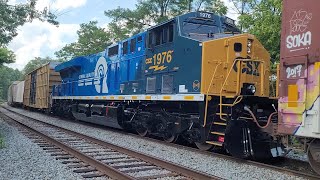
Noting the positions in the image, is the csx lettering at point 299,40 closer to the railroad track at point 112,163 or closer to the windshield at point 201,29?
the railroad track at point 112,163

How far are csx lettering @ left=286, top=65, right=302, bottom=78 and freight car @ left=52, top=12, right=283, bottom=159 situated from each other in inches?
54.0

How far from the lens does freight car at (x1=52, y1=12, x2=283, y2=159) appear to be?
305 inches

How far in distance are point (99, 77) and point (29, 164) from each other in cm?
817

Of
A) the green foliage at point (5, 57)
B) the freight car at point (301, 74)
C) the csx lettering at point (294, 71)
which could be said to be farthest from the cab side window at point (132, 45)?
the green foliage at point (5, 57)

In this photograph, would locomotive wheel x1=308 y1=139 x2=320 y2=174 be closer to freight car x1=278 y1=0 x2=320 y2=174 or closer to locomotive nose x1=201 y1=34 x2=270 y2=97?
freight car x1=278 y1=0 x2=320 y2=174

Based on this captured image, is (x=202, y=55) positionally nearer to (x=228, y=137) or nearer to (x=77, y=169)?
(x=228, y=137)

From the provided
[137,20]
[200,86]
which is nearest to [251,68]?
[200,86]

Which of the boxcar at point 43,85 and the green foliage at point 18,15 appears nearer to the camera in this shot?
the green foliage at point 18,15

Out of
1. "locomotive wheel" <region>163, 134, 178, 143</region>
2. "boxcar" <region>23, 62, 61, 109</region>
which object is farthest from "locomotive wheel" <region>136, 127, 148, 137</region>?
"boxcar" <region>23, 62, 61, 109</region>

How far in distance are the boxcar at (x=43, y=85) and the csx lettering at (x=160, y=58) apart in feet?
45.2

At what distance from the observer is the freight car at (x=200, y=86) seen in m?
7.75

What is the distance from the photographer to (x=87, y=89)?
1625 centimetres

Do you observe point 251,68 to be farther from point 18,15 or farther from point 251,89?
point 18,15

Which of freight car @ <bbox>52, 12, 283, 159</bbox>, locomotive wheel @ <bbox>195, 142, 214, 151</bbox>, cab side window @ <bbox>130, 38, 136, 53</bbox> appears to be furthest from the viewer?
cab side window @ <bbox>130, 38, 136, 53</bbox>
